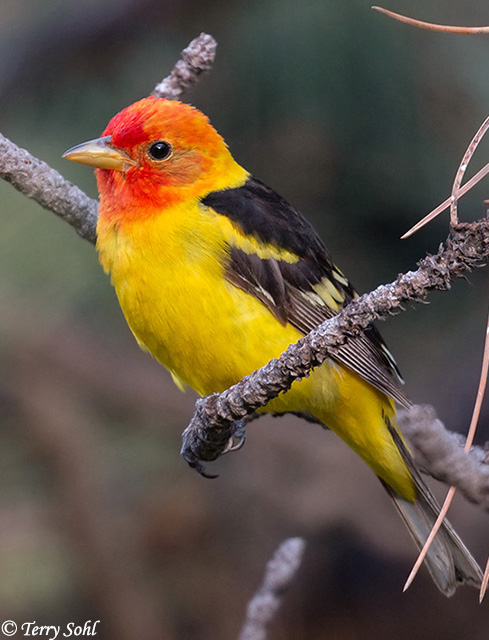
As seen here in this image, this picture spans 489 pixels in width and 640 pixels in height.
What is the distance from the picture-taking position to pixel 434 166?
13.2 ft

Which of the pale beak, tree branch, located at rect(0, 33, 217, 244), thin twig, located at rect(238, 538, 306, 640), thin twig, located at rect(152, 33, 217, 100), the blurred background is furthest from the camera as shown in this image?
the blurred background

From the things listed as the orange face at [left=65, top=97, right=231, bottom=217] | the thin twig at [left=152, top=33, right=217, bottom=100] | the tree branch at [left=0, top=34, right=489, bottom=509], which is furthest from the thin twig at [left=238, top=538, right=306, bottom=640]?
the thin twig at [left=152, top=33, right=217, bottom=100]

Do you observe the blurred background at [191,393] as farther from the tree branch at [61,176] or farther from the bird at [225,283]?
the tree branch at [61,176]

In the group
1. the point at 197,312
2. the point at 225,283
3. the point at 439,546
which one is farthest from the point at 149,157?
the point at 439,546

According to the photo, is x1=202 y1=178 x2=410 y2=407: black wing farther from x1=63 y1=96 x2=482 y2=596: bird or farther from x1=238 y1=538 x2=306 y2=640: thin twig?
x1=238 y1=538 x2=306 y2=640: thin twig

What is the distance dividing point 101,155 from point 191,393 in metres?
1.91

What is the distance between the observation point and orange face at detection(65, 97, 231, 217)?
3441 millimetres

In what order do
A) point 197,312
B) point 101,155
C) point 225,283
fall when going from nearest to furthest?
point 197,312 < point 225,283 < point 101,155

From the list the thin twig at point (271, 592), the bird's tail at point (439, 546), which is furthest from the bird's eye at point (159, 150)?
the thin twig at point (271, 592)

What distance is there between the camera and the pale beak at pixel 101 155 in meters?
3.41

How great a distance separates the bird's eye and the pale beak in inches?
3.8

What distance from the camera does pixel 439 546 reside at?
11.7ft

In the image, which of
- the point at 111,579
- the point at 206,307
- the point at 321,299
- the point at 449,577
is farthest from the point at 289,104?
the point at 111,579

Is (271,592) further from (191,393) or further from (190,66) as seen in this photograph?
(191,393)
